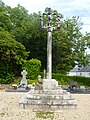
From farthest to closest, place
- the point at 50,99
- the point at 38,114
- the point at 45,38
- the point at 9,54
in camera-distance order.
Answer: the point at 45,38 < the point at 9,54 < the point at 50,99 < the point at 38,114

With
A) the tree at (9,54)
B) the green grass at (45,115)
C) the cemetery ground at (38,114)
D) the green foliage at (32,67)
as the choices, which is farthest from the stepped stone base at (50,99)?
the green foliage at (32,67)

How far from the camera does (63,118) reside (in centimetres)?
1145

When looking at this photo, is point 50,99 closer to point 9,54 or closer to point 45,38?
point 9,54

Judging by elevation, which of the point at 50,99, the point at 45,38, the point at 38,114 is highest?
the point at 45,38

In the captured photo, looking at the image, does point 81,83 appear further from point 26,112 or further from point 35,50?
point 26,112

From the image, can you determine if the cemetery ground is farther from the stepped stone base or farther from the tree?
the tree

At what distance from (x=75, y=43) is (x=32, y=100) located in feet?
120

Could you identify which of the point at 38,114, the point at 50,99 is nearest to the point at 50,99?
the point at 50,99

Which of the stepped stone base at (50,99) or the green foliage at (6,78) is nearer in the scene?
the stepped stone base at (50,99)

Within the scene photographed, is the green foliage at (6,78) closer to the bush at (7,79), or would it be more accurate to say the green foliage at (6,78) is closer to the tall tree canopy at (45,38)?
the bush at (7,79)

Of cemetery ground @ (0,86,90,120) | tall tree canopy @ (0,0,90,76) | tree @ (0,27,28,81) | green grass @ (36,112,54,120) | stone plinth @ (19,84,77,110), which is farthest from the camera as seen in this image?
tall tree canopy @ (0,0,90,76)

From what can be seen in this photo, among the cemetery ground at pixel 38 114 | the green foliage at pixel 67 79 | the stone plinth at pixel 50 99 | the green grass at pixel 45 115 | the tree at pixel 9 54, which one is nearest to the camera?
the cemetery ground at pixel 38 114

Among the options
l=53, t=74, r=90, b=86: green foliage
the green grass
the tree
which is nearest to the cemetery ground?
the green grass

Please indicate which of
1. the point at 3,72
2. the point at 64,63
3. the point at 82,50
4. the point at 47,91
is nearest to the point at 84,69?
the point at 82,50
